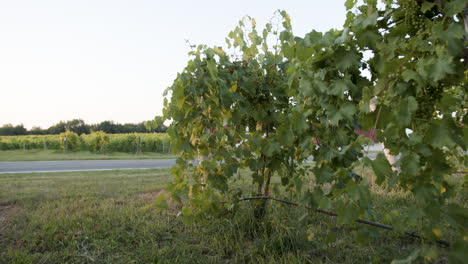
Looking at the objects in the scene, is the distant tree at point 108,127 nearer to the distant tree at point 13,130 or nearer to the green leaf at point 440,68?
the distant tree at point 13,130

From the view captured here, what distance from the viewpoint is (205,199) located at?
2.58m

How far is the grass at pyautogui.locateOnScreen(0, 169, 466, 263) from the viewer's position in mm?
2543

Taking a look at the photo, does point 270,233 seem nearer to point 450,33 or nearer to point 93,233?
point 93,233

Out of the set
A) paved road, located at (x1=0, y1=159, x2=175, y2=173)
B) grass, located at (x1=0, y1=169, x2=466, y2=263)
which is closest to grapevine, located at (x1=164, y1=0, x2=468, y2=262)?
grass, located at (x1=0, y1=169, x2=466, y2=263)

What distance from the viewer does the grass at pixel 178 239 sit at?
8.34 ft

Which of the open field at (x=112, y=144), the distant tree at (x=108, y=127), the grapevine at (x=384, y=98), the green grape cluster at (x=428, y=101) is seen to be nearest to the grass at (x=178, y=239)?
the grapevine at (x=384, y=98)

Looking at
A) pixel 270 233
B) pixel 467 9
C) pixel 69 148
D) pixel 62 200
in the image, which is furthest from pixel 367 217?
pixel 69 148

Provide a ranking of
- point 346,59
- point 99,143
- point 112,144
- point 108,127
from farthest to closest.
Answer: point 108,127, point 112,144, point 99,143, point 346,59

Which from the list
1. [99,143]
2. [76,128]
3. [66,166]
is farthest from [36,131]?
[66,166]

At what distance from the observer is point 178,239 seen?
294 centimetres

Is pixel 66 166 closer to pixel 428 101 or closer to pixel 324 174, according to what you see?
pixel 324 174

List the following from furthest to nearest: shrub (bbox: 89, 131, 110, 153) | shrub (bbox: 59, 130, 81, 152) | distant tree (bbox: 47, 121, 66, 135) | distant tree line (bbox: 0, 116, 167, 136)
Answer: distant tree (bbox: 47, 121, 66, 135), distant tree line (bbox: 0, 116, 167, 136), shrub (bbox: 89, 131, 110, 153), shrub (bbox: 59, 130, 81, 152)

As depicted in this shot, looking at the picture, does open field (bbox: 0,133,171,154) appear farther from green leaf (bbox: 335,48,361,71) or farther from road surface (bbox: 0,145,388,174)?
green leaf (bbox: 335,48,361,71)

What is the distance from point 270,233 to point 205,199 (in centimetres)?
72
